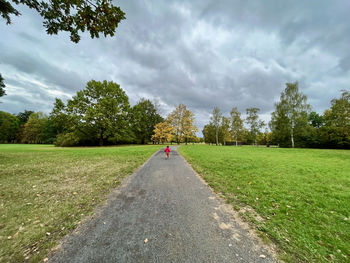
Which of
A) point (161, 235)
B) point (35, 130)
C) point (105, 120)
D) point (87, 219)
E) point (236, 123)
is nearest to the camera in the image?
point (161, 235)

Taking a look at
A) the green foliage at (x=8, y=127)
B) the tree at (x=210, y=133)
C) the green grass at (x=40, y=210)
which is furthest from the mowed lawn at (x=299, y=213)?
the green foliage at (x=8, y=127)

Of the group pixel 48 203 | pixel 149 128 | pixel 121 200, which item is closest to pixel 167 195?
pixel 121 200

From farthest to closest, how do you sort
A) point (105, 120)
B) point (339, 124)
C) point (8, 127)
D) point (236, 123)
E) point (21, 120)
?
1. point (21, 120)
2. point (8, 127)
3. point (236, 123)
4. point (105, 120)
5. point (339, 124)

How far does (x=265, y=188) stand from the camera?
492 cm

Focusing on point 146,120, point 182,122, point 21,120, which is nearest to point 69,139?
point 146,120

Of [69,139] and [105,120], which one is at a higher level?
[105,120]

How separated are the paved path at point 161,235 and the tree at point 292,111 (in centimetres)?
3553

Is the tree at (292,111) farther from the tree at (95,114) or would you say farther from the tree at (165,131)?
the tree at (95,114)

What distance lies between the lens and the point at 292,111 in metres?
28.6

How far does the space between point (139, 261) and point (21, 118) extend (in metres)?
106

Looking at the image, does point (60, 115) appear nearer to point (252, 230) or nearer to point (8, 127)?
point (252, 230)

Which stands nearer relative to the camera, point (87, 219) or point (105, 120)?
point (87, 219)

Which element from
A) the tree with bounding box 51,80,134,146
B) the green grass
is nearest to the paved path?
the green grass

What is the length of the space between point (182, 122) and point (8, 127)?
77221 mm
